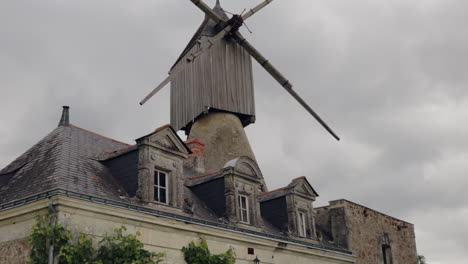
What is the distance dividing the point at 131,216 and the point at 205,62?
12323mm

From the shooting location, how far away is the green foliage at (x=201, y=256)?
16.3 meters

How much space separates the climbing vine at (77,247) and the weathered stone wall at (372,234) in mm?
11170

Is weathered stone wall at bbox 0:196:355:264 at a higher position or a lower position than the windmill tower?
lower

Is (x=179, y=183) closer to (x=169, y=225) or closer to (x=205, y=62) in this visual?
(x=169, y=225)

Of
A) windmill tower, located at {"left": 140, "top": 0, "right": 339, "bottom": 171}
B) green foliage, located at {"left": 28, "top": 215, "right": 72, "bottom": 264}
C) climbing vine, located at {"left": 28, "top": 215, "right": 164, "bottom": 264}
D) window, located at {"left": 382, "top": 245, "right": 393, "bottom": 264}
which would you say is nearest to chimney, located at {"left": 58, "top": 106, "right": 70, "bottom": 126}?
climbing vine, located at {"left": 28, "top": 215, "right": 164, "bottom": 264}

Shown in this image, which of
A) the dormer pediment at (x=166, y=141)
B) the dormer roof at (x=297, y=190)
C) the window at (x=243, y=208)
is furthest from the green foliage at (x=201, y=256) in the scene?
the dormer roof at (x=297, y=190)

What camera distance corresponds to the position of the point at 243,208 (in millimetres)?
19562

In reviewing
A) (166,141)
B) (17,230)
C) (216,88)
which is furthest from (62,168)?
(216,88)

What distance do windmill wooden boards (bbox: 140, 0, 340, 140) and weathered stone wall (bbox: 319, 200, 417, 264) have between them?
575 centimetres

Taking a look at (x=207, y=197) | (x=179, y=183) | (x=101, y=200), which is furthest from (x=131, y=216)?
(x=207, y=197)

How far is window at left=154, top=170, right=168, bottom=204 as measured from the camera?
16969 mm

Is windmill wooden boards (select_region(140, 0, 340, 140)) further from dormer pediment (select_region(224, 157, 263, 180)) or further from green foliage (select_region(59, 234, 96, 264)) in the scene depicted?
green foliage (select_region(59, 234, 96, 264))

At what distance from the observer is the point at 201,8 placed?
2720 centimetres

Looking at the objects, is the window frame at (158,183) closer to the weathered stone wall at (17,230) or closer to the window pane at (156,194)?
the window pane at (156,194)
